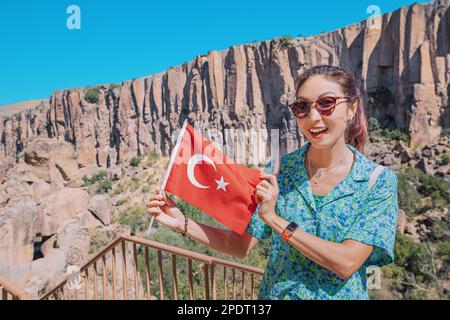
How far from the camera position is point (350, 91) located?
1.62m

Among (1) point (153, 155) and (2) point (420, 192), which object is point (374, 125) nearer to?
(2) point (420, 192)

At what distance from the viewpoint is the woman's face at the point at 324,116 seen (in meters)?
1.58

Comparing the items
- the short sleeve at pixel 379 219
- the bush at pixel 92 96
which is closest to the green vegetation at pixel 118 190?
the bush at pixel 92 96

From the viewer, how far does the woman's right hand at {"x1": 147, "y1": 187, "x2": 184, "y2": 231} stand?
6.55 ft

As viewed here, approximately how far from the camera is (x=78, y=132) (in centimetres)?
4650

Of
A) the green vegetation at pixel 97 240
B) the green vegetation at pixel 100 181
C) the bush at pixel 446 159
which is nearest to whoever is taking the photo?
the green vegetation at pixel 97 240

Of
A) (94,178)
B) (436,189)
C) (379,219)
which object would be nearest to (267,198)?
(379,219)

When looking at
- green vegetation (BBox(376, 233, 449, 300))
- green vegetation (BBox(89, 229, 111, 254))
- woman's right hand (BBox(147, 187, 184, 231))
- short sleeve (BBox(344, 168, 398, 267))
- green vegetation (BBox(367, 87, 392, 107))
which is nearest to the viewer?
short sleeve (BBox(344, 168, 398, 267))

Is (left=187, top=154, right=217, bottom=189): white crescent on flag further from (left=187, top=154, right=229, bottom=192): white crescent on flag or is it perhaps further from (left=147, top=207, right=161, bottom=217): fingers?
(left=147, top=207, right=161, bottom=217): fingers

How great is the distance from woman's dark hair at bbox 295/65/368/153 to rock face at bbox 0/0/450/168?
2597 centimetres

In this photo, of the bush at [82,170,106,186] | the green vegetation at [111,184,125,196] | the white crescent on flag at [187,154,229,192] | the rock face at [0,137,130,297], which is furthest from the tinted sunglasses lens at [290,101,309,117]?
the bush at [82,170,106,186]

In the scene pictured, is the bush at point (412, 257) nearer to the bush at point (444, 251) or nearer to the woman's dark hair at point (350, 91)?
the bush at point (444, 251)

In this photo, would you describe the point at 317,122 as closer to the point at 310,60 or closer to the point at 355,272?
the point at 355,272
